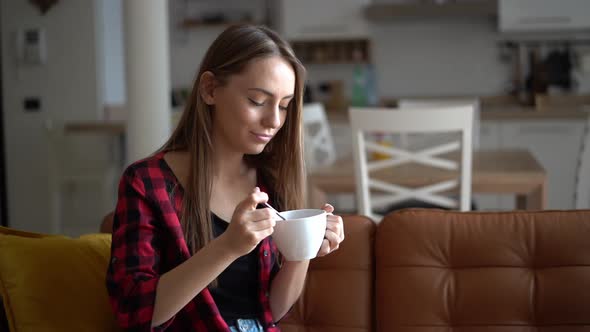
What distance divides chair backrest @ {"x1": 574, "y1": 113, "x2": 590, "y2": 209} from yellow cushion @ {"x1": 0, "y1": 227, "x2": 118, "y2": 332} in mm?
2577

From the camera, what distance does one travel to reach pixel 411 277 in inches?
64.9

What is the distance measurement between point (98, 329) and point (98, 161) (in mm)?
3478

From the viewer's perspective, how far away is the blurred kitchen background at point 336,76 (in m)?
4.81

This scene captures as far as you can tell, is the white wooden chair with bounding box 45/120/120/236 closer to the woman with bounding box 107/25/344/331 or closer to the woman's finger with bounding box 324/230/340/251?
the woman with bounding box 107/25/344/331

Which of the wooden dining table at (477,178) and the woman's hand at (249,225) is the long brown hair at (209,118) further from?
the wooden dining table at (477,178)

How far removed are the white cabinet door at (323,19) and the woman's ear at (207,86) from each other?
157 inches

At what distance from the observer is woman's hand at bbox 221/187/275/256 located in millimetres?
1134

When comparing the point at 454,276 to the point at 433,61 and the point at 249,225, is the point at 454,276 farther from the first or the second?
the point at 433,61

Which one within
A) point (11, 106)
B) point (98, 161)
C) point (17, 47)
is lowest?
point (98, 161)

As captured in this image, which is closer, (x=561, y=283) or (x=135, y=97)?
(x=561, y=283)

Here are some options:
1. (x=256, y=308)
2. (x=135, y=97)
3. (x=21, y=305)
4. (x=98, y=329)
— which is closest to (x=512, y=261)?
(x=256, y=308)

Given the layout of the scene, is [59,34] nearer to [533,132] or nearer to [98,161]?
[98,161]

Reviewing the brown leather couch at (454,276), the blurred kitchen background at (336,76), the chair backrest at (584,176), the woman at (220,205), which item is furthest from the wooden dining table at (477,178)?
the blurred kitchen background at (336,76)

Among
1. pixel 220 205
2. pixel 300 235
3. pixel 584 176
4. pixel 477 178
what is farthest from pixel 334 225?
pixel 584 176
